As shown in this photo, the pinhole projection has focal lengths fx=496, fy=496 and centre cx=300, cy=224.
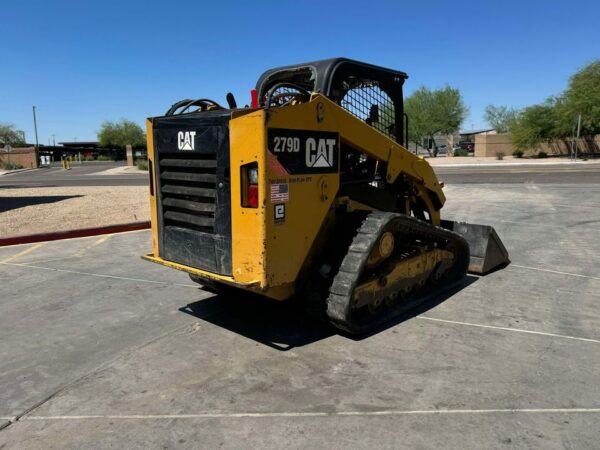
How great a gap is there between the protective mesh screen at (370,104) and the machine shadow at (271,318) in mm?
1908

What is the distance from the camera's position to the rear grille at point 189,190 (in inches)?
160

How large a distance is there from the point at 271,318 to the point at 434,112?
57436 millimetres

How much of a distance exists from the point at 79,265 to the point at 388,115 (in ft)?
15.6

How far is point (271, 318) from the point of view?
4797 mm

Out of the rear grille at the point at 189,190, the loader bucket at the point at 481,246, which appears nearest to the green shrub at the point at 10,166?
the rear grille at the point at 189,190

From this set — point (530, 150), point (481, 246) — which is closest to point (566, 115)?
point (530, 150)

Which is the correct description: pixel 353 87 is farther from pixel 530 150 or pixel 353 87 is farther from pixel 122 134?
pixel 122 134

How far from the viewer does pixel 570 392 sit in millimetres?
3270

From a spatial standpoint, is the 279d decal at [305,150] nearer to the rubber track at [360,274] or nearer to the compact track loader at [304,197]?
the compact track loader at [304,197]

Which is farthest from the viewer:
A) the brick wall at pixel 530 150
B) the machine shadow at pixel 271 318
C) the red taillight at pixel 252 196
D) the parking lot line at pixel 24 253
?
the brick wall at pixel 530 150

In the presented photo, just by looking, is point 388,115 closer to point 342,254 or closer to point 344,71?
point 344,71

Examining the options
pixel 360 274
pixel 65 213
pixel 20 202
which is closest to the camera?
pixel 360 274

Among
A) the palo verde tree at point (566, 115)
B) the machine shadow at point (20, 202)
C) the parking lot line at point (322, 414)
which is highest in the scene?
the palo verde tree at point (566, 115)

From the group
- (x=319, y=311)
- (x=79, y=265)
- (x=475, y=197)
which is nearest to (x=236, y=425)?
(x=319, y=311)
